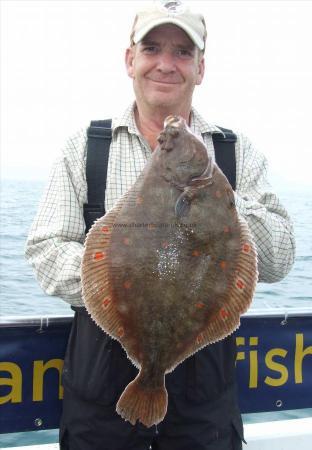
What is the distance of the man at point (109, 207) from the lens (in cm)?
240

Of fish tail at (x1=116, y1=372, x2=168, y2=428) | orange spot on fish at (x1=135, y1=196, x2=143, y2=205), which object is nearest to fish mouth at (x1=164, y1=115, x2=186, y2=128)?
orange spot on fish at (x1=135, y1=196, x2=143, y2=205)

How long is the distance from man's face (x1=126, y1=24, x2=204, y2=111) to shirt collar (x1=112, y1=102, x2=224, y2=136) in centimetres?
11

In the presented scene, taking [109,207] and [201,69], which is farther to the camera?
[201,69]

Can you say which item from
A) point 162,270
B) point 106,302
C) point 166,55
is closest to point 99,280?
point 106,302

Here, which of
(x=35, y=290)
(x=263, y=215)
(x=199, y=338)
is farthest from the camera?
(x=35, y=290)

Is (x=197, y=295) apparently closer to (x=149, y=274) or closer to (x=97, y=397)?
(x=149, y=274)

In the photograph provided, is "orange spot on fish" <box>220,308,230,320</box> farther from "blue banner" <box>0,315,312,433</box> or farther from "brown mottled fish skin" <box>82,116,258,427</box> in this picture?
"blue banner" <box>0,315,312,433</box>

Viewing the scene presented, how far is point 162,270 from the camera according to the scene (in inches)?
79.7

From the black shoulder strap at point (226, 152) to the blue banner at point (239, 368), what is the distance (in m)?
1.04

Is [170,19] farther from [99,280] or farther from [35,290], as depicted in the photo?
[35,290]

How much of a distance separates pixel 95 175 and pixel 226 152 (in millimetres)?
703

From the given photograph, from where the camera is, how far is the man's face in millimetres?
2598

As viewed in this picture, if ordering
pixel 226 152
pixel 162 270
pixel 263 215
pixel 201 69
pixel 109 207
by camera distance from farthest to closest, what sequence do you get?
pixel 201 69
pixel 226 152
pixel 109 207
pixel 263 215
pixel 162 270

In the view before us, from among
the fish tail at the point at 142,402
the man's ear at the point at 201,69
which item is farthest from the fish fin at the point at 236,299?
the man's ear at the point at 201,69
